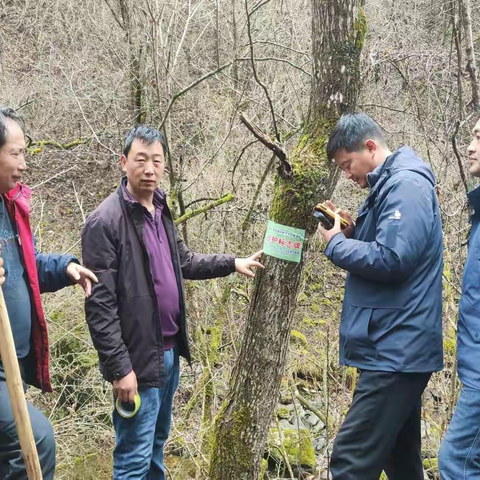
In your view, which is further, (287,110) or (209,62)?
(209,62)

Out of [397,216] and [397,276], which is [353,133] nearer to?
[397,216]

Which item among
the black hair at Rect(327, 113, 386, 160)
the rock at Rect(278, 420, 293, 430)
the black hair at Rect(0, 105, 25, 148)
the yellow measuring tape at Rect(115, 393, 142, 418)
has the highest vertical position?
the black hair at Rect(0, 105, 25, 148)

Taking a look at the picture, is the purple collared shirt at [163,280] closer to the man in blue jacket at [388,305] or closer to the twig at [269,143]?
the twig at [269,143]

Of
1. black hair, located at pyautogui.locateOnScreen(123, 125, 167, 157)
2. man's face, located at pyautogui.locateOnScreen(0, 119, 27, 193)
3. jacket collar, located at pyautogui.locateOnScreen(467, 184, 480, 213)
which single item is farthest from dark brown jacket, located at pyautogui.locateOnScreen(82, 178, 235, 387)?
jacket collar, located at pyautogui.locateOnScreen(467, 184, 480, 213)

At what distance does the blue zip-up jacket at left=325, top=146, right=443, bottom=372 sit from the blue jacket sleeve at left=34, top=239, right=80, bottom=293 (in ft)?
4.37

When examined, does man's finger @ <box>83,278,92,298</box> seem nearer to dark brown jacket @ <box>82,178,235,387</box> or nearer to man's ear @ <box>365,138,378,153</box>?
dark brown jacket @ <box>82,178,235,387</box>

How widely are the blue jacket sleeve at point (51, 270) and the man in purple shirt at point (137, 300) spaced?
15 cm

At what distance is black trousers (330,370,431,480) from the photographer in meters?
2.45

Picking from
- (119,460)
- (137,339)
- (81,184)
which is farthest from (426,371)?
(81,184)

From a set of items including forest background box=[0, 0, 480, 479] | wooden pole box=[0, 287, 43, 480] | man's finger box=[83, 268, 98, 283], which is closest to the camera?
wooden pole box=[0, 287, 43, 480]

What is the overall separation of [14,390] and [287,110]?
20.0 feet

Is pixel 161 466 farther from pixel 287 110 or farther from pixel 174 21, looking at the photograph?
pixel 287 110

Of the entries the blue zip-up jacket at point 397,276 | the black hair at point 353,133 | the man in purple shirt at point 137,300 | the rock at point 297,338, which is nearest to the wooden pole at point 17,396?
the man in purple shirt at point 137,300

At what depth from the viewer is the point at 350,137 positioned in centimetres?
261
